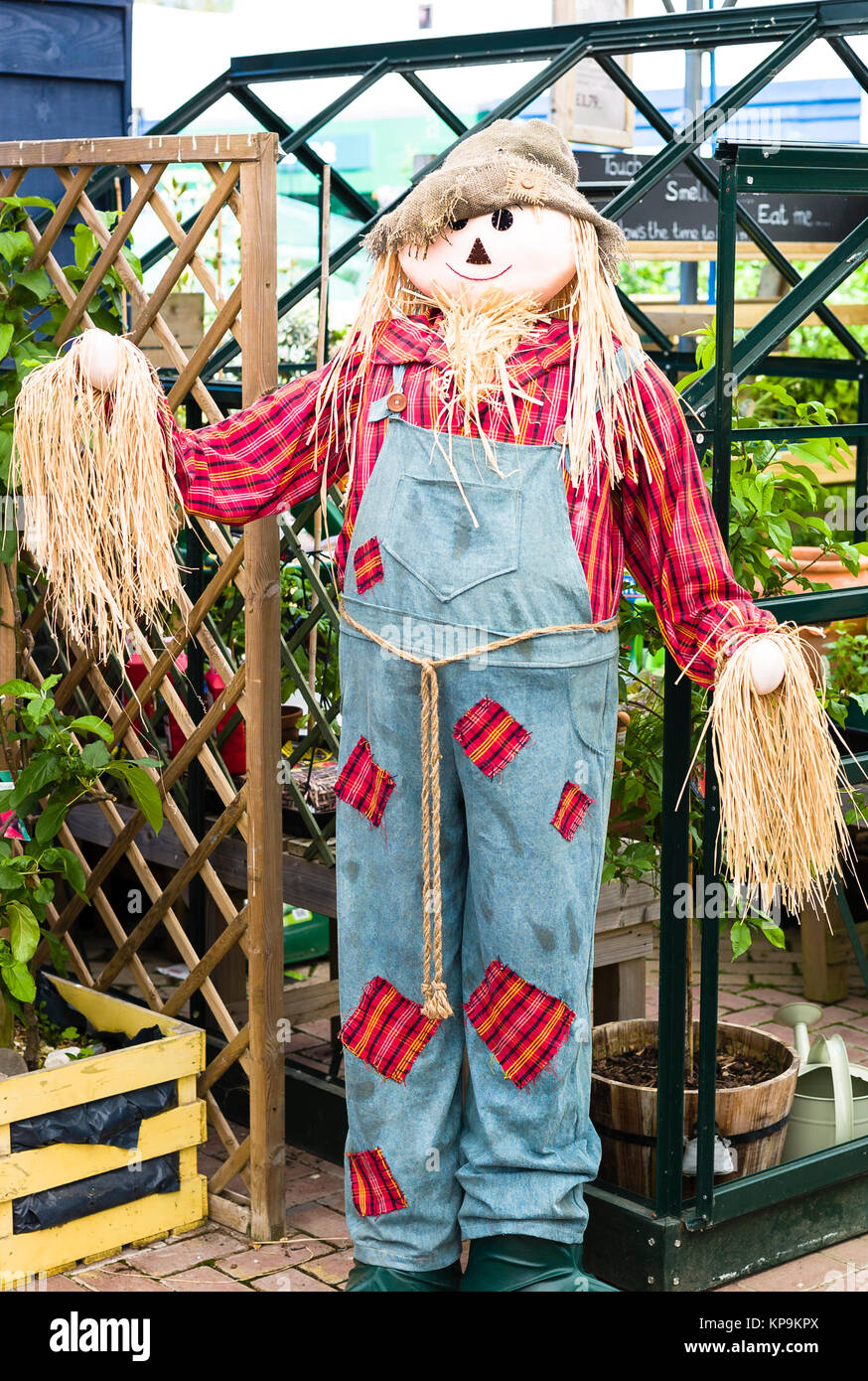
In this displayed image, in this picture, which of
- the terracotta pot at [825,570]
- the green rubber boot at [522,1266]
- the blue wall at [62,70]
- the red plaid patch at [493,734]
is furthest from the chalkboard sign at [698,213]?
the green rubber boot at [522,1266]

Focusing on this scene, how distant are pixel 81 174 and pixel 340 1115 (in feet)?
6.36

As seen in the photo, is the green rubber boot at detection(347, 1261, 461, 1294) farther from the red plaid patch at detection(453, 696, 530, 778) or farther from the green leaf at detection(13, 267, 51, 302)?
the green leaf at detection(13, 267, 51, 302)

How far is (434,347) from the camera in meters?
2.46

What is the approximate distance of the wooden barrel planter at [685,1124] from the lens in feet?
9.59

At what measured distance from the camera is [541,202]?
242 centimetres

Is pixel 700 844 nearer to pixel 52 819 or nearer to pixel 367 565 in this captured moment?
pixel 367 565

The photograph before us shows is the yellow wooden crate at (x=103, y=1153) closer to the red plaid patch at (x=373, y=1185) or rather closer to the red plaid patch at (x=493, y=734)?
the red plaid patch at (x=373, y=1185)

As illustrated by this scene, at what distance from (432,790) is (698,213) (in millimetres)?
2957

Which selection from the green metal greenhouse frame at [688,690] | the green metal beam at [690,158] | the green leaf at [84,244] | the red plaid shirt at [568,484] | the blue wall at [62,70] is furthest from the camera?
the blue wall at [62,70]

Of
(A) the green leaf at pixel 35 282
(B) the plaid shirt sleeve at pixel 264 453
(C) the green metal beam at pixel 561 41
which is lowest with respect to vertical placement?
(B) the plaid shirt sleeve at pixel 264 453

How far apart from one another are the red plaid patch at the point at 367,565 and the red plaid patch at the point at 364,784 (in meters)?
0.24

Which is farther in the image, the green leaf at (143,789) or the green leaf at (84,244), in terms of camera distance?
the green leaf at (84,244)

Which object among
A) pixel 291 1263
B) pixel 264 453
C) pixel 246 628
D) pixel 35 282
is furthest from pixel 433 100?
pixel 291 1263

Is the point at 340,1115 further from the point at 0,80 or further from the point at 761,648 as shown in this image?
the point at 0,80
